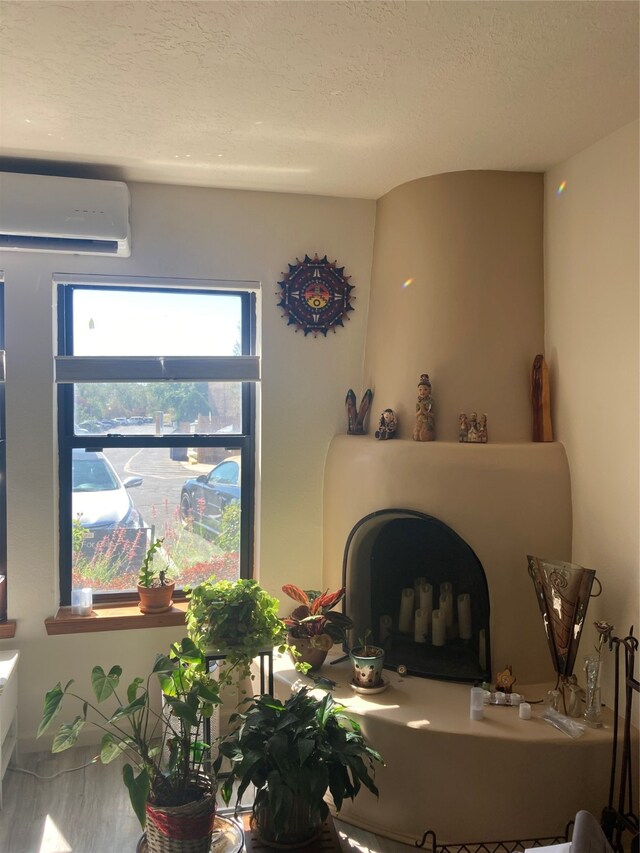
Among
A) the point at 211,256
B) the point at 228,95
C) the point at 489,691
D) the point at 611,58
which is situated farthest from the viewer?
the point at 211,256

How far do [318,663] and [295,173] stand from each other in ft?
7.00

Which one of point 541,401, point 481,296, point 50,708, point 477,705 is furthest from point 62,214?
point 477,705

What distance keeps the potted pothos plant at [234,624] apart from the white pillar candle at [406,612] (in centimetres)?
91

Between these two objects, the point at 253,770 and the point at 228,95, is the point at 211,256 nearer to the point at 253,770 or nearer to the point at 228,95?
the point at 228,95

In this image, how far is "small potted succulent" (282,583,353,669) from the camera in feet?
9.67

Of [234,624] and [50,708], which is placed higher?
[234,624]

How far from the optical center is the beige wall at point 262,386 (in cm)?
308

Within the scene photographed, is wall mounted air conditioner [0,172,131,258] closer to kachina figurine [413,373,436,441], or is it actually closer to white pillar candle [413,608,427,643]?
kachina figurine [413,373,436,441]

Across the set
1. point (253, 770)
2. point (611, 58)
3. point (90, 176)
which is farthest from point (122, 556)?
point (611, 58)

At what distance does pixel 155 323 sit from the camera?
130 inches

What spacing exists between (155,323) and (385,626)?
5.89ft

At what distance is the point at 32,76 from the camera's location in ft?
7.02

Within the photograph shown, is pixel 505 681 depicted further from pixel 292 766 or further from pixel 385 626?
pixel 292 766

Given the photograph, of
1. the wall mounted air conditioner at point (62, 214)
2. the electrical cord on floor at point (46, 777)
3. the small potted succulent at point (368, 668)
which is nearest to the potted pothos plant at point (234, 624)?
the small potted succulent at point (368, 668)
